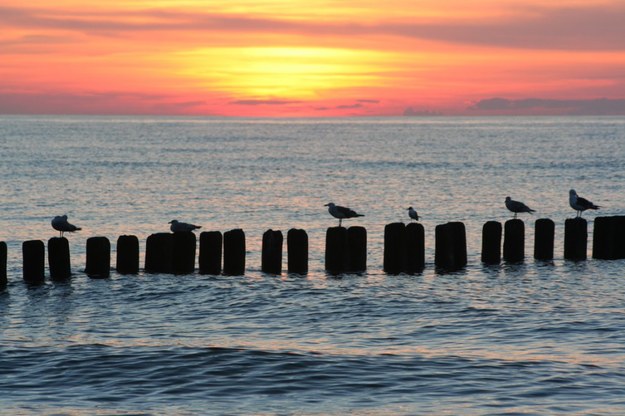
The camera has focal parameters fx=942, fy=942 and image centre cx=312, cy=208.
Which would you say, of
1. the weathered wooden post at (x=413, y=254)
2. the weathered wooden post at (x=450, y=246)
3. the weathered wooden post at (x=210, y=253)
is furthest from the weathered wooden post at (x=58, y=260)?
the weathered wooden post at (x=450, y=246)

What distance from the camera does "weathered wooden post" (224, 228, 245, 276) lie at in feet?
Answer: 68.7

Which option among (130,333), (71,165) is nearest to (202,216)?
(130,333)

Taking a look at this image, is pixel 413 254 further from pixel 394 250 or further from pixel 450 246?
pixel 450 246

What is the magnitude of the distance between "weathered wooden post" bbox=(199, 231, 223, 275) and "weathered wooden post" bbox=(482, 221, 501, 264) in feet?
20.9

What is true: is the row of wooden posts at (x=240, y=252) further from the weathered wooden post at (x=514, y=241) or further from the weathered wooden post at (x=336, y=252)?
the weathered wooden post at (x=514, y=241)

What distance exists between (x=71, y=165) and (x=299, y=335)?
69196mm

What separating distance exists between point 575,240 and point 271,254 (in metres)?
7.68

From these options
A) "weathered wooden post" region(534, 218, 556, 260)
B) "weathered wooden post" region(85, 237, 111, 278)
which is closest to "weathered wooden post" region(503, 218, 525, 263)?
"weathered wooden post" region(534, 218, 556, 260)

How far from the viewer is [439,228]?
21.7 metres

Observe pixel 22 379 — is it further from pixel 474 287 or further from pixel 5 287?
pixel 474 287

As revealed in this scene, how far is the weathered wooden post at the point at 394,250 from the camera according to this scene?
69.6ft

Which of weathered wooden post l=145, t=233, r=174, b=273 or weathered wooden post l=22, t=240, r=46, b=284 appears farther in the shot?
weathered wooden post l=145, t=233, r=174, b=273

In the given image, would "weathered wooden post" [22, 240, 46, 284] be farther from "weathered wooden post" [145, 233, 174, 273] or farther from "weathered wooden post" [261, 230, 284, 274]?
"weathered wooden post" [261, 230, 284, 274]

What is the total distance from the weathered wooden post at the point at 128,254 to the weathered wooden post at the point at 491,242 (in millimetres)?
8171
